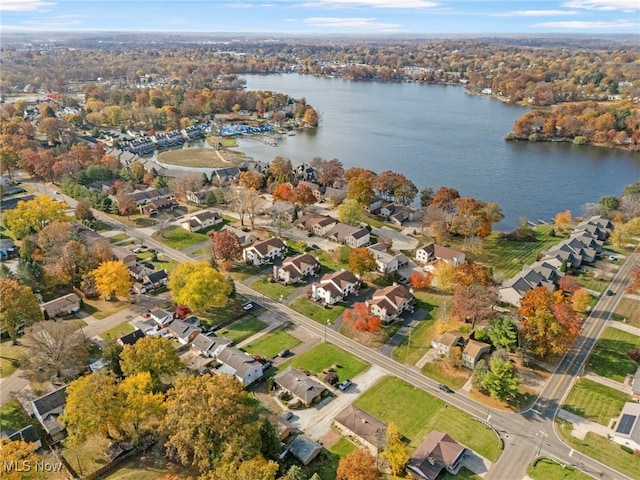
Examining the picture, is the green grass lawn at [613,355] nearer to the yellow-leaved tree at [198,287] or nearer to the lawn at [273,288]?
the lawn at [273,288]

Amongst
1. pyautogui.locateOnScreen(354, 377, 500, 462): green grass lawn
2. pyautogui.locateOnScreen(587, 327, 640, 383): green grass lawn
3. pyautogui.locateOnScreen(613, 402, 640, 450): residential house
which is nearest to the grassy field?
pyautogui.locateOnScreen(587, 327, 640, 383): green grass lawn

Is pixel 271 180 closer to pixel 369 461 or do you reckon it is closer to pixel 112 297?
pixel 112 297

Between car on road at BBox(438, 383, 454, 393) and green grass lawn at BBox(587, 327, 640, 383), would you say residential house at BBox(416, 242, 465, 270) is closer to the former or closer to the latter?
green grass lawn at BBox(587, 327, 640, 383)

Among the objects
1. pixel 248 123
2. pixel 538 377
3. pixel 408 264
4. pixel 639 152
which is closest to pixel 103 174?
pixel 408 264

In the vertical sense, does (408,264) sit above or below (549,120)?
below

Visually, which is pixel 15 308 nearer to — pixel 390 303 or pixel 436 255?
pixel 390 303

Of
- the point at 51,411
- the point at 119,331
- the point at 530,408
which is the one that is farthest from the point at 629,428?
the point at 119,331
